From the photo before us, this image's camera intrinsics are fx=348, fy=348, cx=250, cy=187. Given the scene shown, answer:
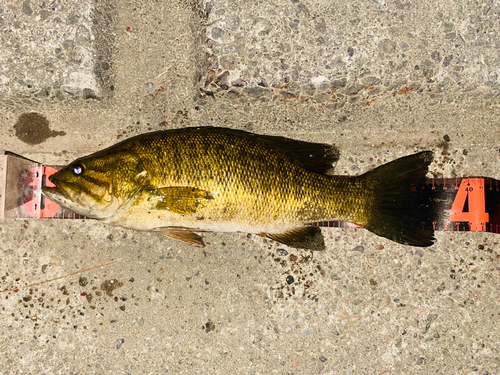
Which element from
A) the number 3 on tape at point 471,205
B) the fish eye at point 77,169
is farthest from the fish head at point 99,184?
the number 3 on tape at point 471,205

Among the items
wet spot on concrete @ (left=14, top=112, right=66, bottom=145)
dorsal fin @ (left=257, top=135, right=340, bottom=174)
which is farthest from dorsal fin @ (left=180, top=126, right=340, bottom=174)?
wet spot on concrete @ (left=14, top=112, right=66, bottom=145)

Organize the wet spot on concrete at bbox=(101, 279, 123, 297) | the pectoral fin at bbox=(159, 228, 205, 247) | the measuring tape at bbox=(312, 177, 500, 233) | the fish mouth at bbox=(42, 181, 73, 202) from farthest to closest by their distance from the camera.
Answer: the wet spot on concrete at bbox=(101, 279, 123, 297)
the measuring tape at bbox=(312, 177, 500, 233)
the pectoral fin at bbox=(159, 228, 205, 247)
the fish mouth at bbox=(42, 181, 73, 202)

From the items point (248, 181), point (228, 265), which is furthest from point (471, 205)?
point (228, 265)

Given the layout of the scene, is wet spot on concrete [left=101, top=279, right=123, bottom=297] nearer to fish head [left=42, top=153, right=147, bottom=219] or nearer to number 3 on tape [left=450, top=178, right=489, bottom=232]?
fish head [left=42, top=153, right=147, bottom=219]

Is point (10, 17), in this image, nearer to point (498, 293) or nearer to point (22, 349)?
point (22, 349)

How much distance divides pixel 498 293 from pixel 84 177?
354 cm

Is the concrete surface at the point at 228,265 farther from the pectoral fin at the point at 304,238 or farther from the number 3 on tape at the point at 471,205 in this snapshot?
the pectoral fin at the point at 304,238

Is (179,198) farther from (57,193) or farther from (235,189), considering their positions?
(57,193)

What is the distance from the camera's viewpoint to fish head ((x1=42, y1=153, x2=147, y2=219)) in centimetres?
255

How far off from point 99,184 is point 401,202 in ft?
7.64

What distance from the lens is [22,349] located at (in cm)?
Result: 303

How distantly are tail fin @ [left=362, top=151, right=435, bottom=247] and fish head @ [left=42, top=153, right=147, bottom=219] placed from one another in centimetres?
181

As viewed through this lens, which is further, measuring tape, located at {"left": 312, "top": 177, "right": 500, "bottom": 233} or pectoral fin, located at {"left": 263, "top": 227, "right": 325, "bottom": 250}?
measuring tape, located at {"left": 312, "top": 177, "right": 500, "bottom": 233}

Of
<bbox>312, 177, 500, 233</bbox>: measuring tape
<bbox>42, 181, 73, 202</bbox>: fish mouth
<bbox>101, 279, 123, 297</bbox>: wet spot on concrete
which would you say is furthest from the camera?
<bbox>101, 279, 123, 297</bbox>: wet spot on concrete
